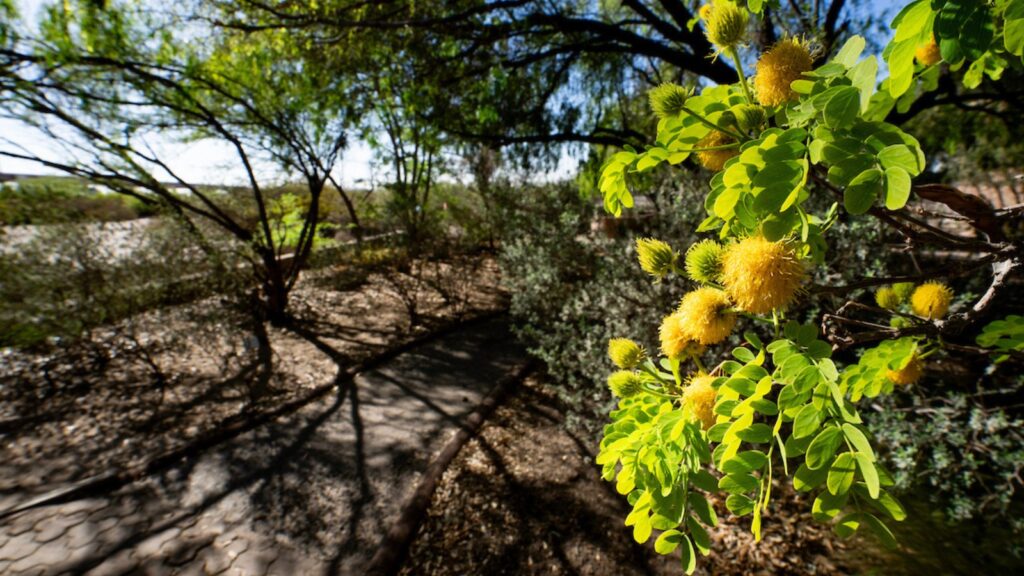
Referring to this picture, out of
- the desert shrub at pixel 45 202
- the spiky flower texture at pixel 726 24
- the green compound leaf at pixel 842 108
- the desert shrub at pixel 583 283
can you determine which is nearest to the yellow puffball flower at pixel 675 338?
the green compound leaf at pixel 842 108

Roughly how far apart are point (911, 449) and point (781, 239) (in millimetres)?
3022

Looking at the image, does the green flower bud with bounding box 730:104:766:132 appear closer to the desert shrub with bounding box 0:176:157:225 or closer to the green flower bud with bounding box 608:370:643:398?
the green flower bud with bounding box 608:370:643:398

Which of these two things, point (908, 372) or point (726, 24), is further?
point (908, 372)

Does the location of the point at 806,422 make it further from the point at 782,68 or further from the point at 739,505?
the point at 782,68

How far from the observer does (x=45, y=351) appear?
5.23 meters

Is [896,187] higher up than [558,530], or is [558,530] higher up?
[896,187]

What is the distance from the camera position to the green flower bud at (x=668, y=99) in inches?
42.8

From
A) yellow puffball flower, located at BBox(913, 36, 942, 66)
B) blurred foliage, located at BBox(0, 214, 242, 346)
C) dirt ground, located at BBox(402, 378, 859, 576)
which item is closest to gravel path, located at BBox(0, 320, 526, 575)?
dirt ground, located at BBox(402, 378, 859, 576)

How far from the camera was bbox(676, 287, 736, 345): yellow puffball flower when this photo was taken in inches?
43.5

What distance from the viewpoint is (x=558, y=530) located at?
3170mm

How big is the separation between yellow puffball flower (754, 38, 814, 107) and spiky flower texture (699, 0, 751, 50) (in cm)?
9

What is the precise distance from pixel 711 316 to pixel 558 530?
9.06ft

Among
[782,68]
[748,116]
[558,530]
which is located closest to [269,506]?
[558,530]

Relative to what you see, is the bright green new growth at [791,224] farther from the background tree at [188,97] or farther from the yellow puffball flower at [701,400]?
the background tree at [188,97]
